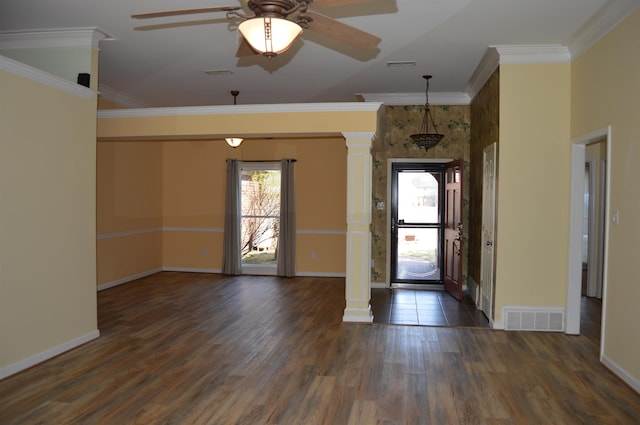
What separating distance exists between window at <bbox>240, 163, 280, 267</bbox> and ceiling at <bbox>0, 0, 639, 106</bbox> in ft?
5.86

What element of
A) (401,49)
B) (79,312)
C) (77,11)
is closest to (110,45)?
(77,11)

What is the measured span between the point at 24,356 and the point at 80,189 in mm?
1508

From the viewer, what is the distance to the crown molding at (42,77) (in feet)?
12.0

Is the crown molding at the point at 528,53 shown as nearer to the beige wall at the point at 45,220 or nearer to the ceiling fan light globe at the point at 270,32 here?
the ceiling fan light globe at the point at 270,32

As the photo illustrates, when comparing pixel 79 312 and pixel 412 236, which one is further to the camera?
pixel 412 236

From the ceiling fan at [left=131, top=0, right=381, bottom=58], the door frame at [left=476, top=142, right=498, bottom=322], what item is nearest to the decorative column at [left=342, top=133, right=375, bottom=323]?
the door frame at [left=476, top=142, right=498, bottom=322]

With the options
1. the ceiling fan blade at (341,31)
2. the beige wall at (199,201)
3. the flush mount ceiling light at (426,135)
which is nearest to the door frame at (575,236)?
the flush mount ceiling light at (426,135)

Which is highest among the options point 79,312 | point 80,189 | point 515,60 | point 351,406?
point 515,60

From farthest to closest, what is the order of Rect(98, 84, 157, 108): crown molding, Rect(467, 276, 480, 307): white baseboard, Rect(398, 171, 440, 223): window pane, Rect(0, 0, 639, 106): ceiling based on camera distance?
Rect(398, 171, 440, 223): window pane < Rect(98, 84, 157, 108): crown molding < Rect(467, 276, 480, 307): white baseboard < Rect(0, 0, 639, 106): ceiling

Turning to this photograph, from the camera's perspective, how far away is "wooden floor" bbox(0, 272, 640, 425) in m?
3.12

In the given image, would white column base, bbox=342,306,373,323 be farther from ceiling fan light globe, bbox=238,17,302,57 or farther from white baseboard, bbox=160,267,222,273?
white baseboard, bbox=160,267,222,273

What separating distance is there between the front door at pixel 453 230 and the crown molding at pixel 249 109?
2060 millimetres

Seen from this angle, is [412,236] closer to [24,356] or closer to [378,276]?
[378,276]

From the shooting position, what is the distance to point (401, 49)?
5.09 metres
